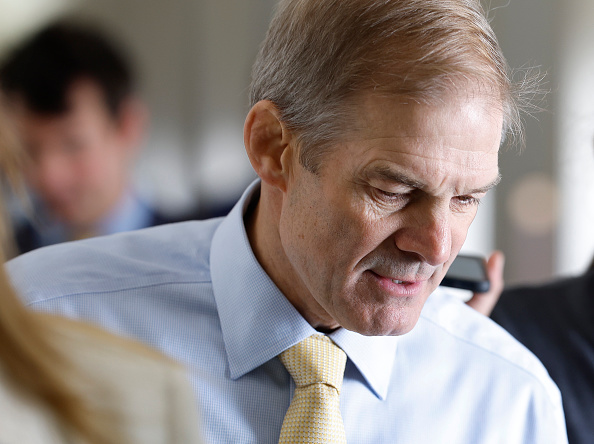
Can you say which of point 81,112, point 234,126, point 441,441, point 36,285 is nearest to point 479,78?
point 441,441

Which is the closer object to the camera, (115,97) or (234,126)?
(115,97)

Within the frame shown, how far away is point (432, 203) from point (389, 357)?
1.14 feet

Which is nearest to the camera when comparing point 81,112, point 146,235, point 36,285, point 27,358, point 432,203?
point 27,358

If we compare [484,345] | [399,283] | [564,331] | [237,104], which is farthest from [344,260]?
[237,104]

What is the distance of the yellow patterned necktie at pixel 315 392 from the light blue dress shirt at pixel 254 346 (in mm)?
26

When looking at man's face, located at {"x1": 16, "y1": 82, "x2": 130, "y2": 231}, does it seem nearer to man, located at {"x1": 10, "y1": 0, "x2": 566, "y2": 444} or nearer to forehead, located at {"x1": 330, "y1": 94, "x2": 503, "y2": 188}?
man, located at {"x1": 10, "y1": 0, "x2": 566, "y2": 444}

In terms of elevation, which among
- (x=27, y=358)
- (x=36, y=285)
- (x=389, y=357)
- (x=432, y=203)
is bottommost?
(x=389, y=357)

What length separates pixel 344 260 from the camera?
1.16 metres

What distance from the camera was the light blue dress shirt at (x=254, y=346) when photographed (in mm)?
1231

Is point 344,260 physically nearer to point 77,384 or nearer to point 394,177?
point 394,177

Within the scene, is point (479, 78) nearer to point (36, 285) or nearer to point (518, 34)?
point (36, 285)

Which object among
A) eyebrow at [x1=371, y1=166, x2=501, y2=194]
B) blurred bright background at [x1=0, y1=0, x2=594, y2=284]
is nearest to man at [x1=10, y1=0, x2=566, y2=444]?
eyebrow at [x1=371, y1=166, x2=501, y2=194]

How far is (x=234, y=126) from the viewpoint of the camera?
4.56 m

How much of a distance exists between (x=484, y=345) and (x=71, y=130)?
190cm
